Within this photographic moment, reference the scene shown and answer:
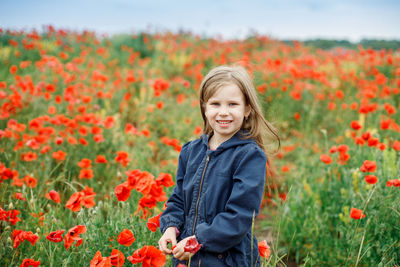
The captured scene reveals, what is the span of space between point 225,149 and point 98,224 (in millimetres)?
910

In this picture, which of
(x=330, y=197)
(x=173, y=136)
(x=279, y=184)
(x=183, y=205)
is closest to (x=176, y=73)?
(x=173, y=136)

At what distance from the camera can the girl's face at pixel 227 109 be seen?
66.6 inches

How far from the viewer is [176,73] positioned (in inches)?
324

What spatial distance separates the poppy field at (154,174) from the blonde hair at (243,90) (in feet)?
1.28

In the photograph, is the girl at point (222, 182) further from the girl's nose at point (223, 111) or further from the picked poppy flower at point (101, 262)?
the picked poppy flower at point (101, 262)

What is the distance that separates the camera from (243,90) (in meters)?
1.74

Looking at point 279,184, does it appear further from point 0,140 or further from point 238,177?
point 0,140

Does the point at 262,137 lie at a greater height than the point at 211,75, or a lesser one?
lesser

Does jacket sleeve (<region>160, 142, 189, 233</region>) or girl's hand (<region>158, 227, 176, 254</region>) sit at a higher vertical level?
jacket sleeve (<region>160, 142, 189, 233</region>)

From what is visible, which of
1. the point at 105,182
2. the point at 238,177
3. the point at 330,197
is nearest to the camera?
the point at 238,177

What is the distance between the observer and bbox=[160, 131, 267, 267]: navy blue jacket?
4.90ft

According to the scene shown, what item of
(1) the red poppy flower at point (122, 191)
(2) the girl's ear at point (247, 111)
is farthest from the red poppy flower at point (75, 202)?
(2) the girl's ear at point (247, 111)

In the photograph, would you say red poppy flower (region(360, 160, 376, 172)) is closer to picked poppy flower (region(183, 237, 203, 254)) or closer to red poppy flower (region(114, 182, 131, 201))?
picked poppy flower (region(183, 237, 203, 254))

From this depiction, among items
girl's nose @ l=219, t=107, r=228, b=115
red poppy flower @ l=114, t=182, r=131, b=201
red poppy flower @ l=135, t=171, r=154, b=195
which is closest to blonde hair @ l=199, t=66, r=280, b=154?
girl's nose @ l=219, t=107, r=228, b=115
